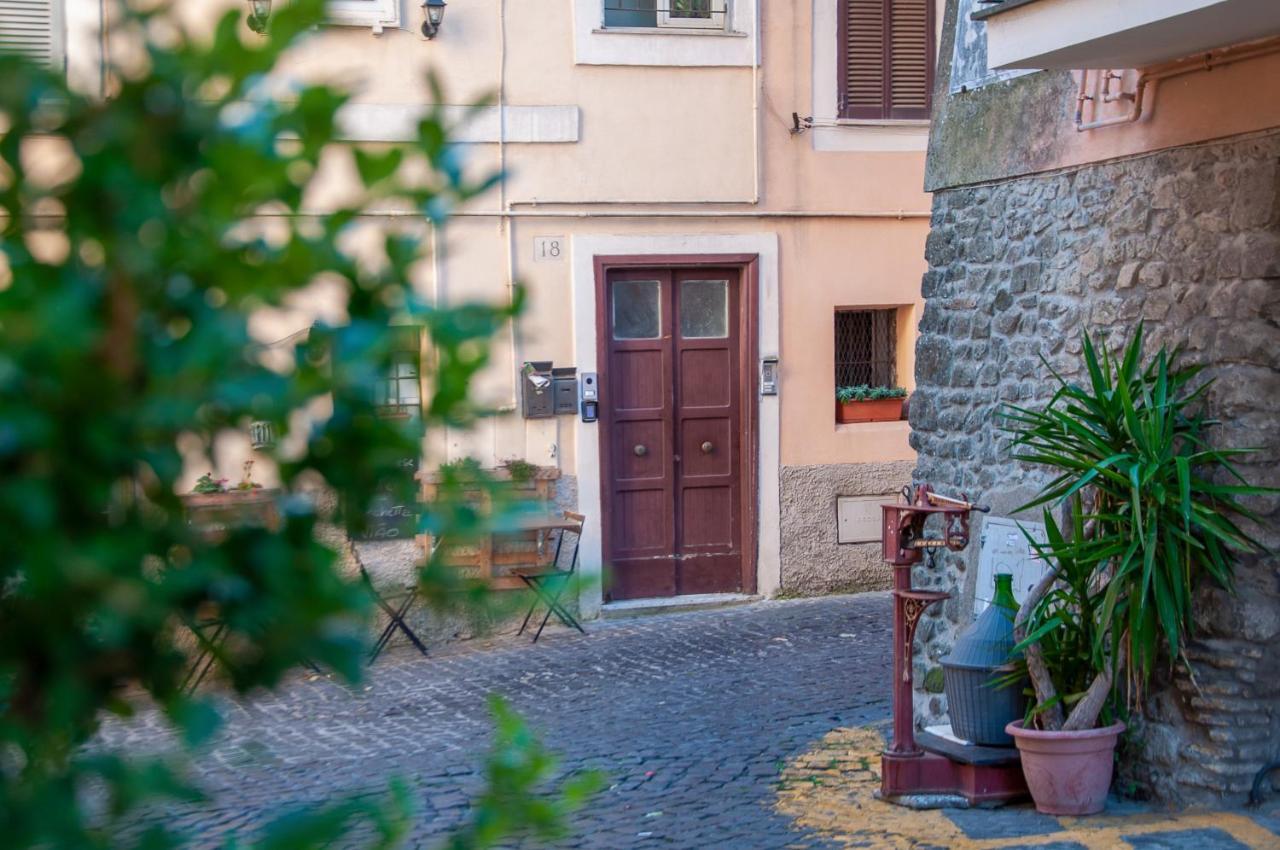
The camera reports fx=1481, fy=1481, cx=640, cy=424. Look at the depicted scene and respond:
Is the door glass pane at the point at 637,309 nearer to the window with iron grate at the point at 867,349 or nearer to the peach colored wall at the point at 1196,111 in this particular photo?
the window with iron grate at the point at 867,349

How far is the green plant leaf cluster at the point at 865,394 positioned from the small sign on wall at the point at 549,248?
7.61ft

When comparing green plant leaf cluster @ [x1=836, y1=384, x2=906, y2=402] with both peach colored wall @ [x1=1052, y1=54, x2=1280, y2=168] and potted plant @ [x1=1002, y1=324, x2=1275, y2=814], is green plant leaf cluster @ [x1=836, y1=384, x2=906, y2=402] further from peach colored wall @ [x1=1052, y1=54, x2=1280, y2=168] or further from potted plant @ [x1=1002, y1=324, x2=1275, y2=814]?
potted plant @ [x1=1002, y1=324, x2=1275, y2=814]

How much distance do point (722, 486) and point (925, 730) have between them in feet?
14.9

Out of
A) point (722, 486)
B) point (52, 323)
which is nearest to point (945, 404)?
point (722, 486)

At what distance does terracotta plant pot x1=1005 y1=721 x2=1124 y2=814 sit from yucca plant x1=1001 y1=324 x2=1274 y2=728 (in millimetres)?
88

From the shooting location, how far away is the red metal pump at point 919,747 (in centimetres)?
572

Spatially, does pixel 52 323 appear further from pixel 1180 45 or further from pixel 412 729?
pixel 412 729

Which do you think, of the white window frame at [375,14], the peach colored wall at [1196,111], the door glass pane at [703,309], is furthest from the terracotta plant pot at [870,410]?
the peach colored wall at [1196,111]

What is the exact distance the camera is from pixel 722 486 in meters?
10.7

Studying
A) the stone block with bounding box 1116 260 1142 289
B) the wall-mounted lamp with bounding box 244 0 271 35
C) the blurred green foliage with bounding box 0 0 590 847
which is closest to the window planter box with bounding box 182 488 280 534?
the blurred green foliage with bounding box 0 0 590 847

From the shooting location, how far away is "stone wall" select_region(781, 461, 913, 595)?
1070 cm

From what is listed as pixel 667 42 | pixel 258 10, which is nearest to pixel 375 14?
pixel 258 10

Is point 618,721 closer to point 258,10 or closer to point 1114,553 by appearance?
point 1114,553

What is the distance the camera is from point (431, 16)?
9.76 m
